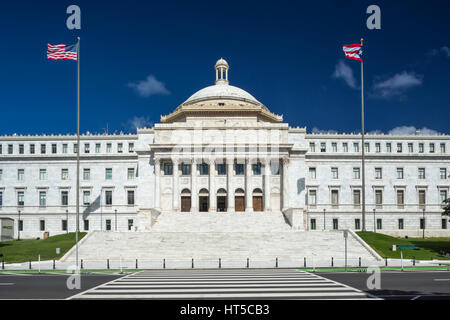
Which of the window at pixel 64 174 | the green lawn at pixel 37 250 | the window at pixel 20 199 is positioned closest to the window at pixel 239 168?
the green lawn at pixel 37 250

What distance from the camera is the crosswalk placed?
60.0 feet

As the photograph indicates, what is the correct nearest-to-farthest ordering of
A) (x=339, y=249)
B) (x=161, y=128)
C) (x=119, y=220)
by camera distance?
1. (x=339, y=249)
2. (x=161, y=128)
3. (x=119, y=220)

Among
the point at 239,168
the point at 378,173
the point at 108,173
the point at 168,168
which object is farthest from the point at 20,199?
the point at 378,173

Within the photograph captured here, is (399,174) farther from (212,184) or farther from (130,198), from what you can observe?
(130,198)

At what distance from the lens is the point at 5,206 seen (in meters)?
76.0

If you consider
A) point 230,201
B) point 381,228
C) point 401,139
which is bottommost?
point 381,228

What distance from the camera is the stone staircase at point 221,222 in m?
57.2

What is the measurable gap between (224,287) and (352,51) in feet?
124

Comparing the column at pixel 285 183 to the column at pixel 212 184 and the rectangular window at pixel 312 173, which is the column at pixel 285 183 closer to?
the column at pixel 212 184

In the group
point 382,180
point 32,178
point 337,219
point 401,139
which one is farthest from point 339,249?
point 32,178

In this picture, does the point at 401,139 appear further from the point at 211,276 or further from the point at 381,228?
the point at 211,276

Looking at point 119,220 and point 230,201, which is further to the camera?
point 119,220
